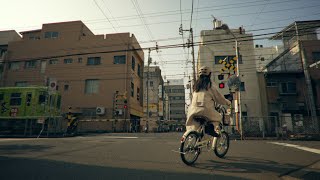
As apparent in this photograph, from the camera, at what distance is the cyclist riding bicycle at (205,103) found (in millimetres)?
4020

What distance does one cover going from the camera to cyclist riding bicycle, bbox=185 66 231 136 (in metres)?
4.02

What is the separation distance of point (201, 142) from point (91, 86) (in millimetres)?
24298

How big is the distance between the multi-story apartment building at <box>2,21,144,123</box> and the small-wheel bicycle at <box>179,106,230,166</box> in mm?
19333

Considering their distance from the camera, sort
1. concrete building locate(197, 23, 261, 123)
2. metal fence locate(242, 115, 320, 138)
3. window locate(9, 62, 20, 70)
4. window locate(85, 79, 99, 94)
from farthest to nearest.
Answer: window locate(9, 62, 20, 70) < window locate(85, 79, 99, 94) < concrete building locate(197, 23, 261, 123) < metal fence locate(242, 115, 320, 138)

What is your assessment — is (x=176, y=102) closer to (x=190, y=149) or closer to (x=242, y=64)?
(x=242, y=64)

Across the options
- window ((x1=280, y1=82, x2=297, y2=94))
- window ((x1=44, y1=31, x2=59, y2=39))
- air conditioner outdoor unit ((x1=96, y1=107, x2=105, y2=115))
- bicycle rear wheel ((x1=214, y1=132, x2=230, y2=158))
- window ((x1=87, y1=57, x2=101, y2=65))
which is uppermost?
window ((x1=44, y1=31, x2=59, y2=39))

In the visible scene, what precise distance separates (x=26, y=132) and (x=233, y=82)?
550 inches

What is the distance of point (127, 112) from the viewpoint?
24.7 meters

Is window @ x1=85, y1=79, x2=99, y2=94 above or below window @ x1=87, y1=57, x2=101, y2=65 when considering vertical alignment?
below

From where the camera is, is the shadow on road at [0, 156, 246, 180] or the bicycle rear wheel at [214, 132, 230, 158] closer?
the shadow on road at [0, 156, 246, 180]

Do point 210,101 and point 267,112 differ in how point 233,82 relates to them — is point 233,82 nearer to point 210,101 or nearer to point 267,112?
point 210,101

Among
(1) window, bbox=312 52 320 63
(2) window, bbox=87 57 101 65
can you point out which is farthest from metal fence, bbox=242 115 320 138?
(2) window, bbox=87 57 101 65

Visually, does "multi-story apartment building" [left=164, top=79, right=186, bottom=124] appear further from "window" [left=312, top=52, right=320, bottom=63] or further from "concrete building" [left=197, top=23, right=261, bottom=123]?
"window" [left=312, top=52, right=320, bottom=63]

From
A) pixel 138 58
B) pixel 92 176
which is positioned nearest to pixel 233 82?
pixel 92 176
